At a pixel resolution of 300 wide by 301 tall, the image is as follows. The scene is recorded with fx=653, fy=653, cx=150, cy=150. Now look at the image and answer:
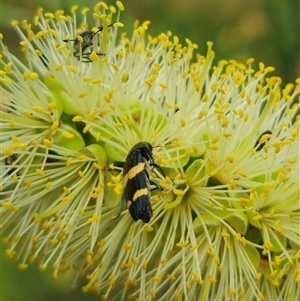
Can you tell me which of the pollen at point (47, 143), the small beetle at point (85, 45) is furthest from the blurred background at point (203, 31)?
the pollen at point (47, 143)

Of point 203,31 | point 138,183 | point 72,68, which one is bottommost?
point 138,183

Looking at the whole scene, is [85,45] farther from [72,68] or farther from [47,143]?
[47,143]

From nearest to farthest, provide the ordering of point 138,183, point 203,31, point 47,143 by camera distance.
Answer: point 138,183 < point 47,143 < point 203,31

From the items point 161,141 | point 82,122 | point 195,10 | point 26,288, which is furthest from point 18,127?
point 195,10

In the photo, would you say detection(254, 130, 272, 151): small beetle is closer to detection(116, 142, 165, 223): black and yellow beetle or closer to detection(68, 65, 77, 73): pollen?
detection(116, 142, 165, 223): black and yellow beetle

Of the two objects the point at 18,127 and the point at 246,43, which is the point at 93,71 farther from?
the point at 246,43

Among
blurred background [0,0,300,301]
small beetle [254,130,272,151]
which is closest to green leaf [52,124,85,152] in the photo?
small beetle [254,130,272,151]

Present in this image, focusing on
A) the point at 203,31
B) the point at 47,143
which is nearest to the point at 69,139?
the point at 47,143
